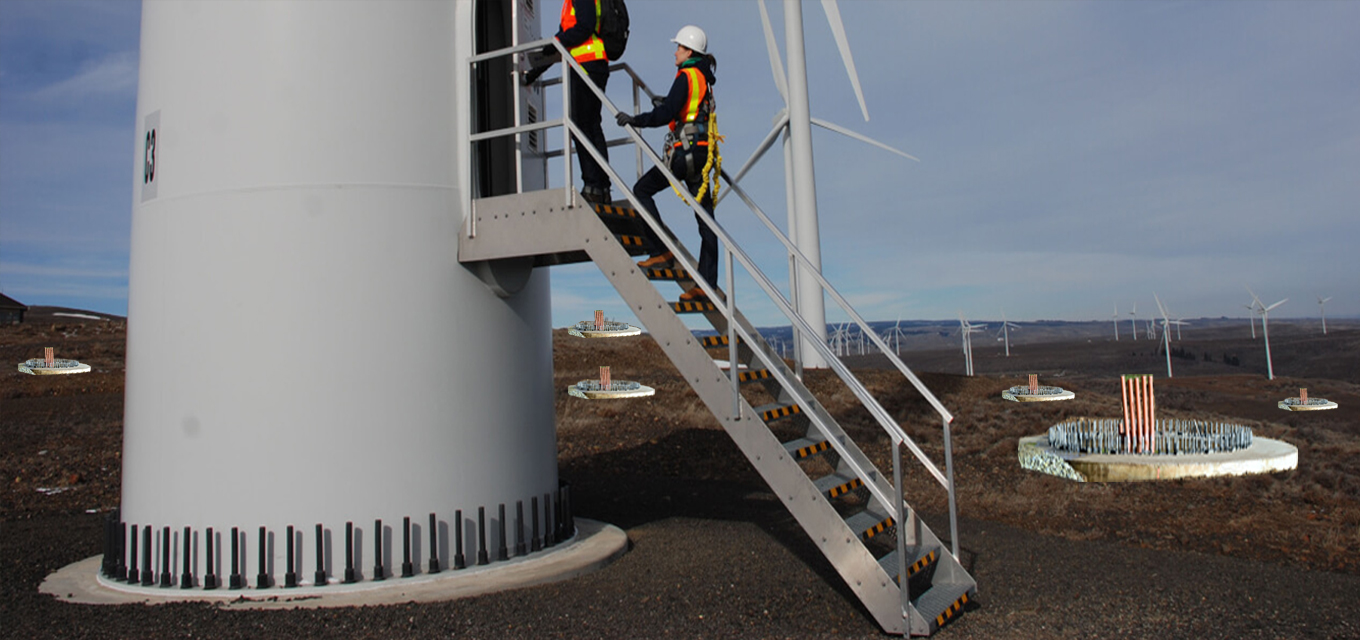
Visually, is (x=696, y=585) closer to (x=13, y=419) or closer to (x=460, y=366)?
(x=460, y=366)

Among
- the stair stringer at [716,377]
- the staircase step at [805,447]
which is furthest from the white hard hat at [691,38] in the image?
the staircase step at [805,447]

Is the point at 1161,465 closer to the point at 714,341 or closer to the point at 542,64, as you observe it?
the point at 714,341

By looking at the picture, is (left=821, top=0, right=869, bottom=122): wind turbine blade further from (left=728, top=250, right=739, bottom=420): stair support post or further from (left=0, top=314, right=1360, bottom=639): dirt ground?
(left=728, top=250, right=739, bottom=420): stair support post

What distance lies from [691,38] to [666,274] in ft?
6.80

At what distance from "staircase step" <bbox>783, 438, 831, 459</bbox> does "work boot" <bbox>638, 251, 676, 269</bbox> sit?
196 cm

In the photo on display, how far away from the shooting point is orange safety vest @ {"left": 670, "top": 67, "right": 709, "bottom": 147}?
306 inches

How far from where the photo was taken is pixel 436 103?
8.15m

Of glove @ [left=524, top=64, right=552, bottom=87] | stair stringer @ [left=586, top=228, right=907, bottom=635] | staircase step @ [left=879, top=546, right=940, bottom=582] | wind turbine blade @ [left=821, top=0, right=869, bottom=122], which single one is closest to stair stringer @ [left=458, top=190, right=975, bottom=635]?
stair stringer @ [left=586, top=228, right=907, bottom=635]

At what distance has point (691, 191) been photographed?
8094 mm

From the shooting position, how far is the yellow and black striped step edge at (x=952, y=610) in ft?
20.6

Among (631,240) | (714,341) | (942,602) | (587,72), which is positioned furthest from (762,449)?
(587,72)

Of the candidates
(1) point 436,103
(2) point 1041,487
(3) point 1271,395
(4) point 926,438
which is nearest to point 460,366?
(1) point 436,103

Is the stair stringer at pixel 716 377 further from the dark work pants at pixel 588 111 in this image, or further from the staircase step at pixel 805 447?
the dark work pants at pixel 588 111

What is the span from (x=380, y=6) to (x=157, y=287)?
122 inches
